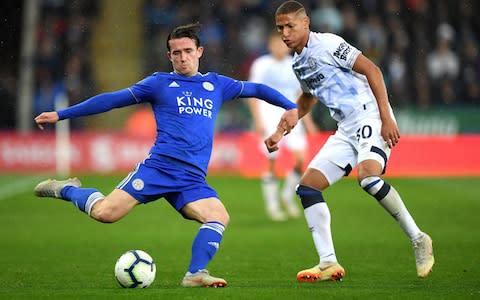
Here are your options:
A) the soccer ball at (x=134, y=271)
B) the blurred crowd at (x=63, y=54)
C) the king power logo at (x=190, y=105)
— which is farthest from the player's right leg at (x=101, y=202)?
the blurred crowd at (x=63, y=54)

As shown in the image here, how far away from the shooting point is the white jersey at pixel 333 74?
28.8ft

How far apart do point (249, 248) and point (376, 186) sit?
320 cm

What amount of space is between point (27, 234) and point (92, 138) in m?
9.78

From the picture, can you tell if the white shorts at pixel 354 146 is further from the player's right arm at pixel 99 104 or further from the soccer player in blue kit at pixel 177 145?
the player's right arm at pixel 99 104

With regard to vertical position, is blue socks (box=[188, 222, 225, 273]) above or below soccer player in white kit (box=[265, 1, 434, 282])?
below

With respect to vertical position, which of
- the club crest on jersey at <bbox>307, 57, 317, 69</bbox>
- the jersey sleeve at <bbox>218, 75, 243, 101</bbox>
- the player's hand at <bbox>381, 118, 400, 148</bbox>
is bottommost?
the player's hand at <bbox>381, 118, 400, 148</bbox>

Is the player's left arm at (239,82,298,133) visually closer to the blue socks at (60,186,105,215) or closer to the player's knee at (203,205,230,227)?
the player's knee at (203,205,230,227)

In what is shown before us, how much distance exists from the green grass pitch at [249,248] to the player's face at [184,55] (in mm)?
1756

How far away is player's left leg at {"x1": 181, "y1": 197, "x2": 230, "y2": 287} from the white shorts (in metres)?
1.12

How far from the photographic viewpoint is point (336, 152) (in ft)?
29.4

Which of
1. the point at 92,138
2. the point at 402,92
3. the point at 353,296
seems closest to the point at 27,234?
the point at 353,296

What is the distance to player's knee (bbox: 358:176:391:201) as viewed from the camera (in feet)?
28.3

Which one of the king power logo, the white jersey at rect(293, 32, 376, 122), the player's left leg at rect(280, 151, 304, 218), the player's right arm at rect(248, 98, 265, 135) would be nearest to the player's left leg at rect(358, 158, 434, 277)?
the white jersey at rect(293, 32, 376, 122)

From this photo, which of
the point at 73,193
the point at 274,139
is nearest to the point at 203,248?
the point at 274,139
